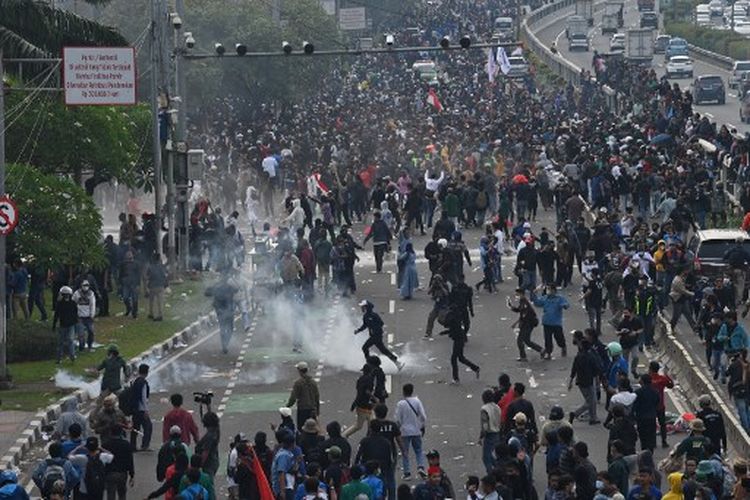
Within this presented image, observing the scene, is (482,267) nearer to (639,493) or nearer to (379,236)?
(379,236)

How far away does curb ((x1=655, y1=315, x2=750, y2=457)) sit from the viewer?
28.9m

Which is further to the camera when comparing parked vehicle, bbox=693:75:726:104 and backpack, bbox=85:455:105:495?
parked vehicle, bbox=693:75:726:104

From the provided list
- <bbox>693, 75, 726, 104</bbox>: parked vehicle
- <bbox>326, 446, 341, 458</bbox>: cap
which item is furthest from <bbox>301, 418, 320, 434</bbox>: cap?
<bbox>693, 75, 726, 104</bbox>: parked vehicle

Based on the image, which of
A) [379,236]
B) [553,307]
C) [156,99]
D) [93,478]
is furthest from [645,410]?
[156,99]

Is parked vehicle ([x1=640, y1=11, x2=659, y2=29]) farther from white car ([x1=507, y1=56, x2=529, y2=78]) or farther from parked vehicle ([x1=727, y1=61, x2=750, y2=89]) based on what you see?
parked vehicle ([x1=727, y1=61, x2=750, y2=89])

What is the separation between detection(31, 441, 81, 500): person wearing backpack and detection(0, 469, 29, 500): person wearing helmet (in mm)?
388

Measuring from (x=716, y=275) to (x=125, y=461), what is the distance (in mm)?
17483

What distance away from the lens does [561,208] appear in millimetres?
50062

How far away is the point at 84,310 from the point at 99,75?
4.11 meters

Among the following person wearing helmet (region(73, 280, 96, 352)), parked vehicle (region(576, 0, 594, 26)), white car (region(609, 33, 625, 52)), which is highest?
parked vehicle (region(576, 0, 594, 26))

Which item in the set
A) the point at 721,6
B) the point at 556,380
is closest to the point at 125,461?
the point at 556,380

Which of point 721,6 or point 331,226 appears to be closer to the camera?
point 331,226

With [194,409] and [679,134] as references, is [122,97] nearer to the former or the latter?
[194,409]

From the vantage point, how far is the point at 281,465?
2444 centimetres
